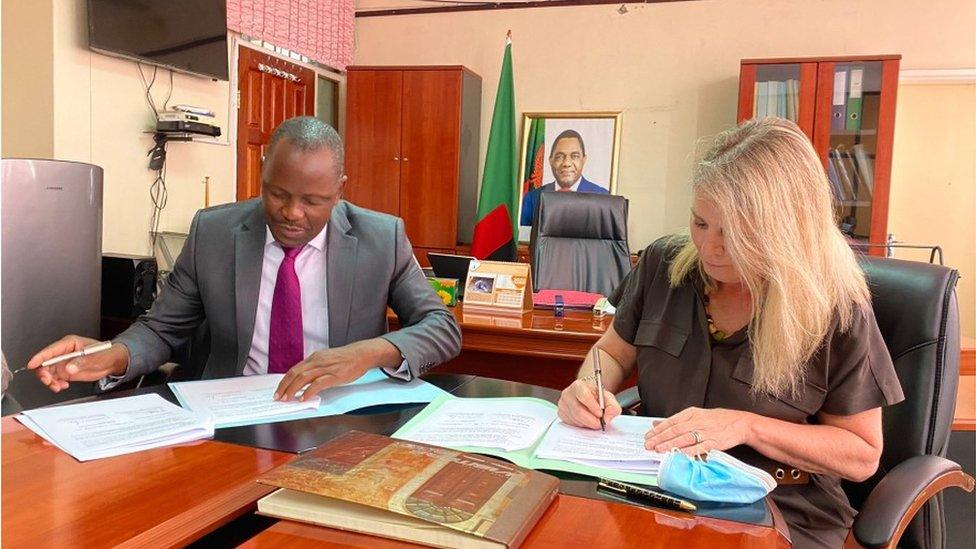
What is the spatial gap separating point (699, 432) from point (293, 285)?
949 millimetres

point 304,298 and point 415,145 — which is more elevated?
point 415,145

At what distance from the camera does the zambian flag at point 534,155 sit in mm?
5051

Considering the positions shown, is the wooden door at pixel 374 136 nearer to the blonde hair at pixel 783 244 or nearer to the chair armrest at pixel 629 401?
the chair armrest at pixel 629 401

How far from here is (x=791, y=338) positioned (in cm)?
118

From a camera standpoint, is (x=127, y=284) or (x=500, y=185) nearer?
(x=127, y=284)

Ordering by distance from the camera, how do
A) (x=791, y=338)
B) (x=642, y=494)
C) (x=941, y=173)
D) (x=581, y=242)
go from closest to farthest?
(x=642, y=494) < (x=791, y=338) < (x=581, y=242) < (x=941, y=173)

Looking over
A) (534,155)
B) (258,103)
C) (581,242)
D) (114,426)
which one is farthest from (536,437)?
(534,155)

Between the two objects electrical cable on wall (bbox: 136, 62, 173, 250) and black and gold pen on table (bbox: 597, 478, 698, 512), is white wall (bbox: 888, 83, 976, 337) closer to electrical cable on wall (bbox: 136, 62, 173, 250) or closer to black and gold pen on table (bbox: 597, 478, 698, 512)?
electrical cable on wall (bbox: 136, 62, 173, 250)

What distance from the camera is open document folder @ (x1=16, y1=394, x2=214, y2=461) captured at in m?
1.00

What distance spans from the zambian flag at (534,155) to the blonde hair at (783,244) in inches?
152

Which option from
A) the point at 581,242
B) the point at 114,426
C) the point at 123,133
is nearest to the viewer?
the point at 114,426

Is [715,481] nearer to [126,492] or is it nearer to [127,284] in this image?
[126,492]

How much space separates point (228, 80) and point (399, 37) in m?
1.70

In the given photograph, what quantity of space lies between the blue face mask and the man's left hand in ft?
2.02
